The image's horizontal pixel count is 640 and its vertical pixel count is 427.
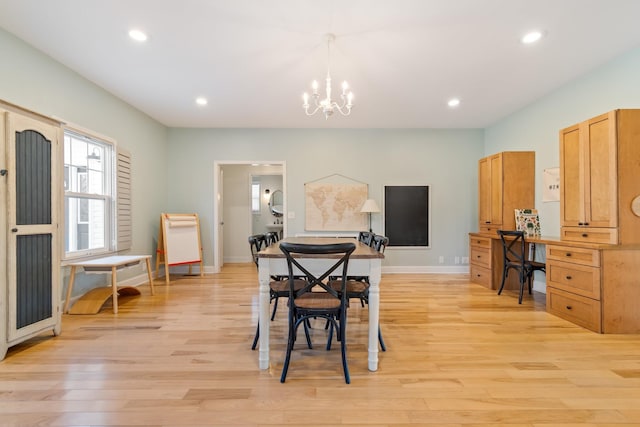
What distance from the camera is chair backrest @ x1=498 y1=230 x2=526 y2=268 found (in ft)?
12.4

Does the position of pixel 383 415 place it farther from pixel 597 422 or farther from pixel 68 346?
pixel 68 346

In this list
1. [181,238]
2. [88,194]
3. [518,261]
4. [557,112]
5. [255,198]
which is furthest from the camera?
[255,198]

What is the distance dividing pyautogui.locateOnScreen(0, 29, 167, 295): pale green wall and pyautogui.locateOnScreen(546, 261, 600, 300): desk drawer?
17.2 feet

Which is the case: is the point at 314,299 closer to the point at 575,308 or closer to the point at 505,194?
the point at 575,308

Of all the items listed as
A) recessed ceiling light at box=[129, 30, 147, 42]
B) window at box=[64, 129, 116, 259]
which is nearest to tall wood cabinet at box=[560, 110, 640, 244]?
recessed ceiling light at box=[129, 30, 147, 42]

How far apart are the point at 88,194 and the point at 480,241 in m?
5.47

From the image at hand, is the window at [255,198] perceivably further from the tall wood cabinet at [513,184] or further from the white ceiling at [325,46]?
the tall wood cabinet at [513,184]

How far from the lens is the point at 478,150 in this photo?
5.62 m

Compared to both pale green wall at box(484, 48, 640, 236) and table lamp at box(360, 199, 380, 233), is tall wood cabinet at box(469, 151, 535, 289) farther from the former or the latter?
table lamp at box(360, 199, 380, 233)

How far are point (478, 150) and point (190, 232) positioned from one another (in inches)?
211

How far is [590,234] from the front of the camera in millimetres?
2945

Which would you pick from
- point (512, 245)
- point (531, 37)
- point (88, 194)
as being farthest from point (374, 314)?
point (88, 194)

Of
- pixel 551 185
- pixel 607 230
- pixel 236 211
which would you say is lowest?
pixel 607 230

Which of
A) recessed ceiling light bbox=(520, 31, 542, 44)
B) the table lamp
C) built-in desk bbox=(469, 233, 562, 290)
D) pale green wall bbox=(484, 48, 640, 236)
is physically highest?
recessed ceiling light bbox=(520, 31, 542, 44)
